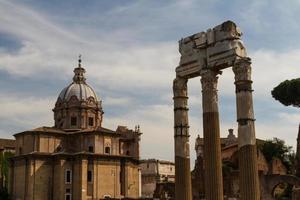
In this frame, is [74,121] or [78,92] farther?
[78,92]

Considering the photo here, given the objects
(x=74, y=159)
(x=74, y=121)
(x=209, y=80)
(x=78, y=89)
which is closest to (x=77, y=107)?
(x=74, y=121)

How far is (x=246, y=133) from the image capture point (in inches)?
590

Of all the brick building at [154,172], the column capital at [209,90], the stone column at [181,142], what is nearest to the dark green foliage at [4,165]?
the brick building at [154,172]

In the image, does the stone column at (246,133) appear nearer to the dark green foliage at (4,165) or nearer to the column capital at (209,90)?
the column capital at (209,90)

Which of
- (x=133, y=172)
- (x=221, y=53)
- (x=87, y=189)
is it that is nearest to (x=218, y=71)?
(x=221, y=53)

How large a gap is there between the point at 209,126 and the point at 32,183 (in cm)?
3185

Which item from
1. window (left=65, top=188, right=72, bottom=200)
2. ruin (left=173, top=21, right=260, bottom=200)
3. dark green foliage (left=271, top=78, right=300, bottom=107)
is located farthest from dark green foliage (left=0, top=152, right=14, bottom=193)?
ruin (left=173, top=21, right=260, bottom=200)

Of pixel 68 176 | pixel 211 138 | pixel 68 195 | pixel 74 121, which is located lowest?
pixel 68 195

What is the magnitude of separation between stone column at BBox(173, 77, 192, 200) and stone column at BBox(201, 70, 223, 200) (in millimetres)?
1183

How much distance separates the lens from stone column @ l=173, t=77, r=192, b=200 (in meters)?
17.0

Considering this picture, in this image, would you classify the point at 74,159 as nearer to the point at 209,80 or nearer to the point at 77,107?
the point at 77,107

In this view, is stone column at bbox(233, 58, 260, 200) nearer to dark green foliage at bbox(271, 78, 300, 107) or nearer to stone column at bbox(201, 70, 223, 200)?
stone column at bbox(201, 70, 223, 200)

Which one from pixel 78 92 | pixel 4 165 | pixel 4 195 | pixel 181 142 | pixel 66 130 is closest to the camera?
pixel 181 142

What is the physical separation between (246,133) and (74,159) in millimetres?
32257
